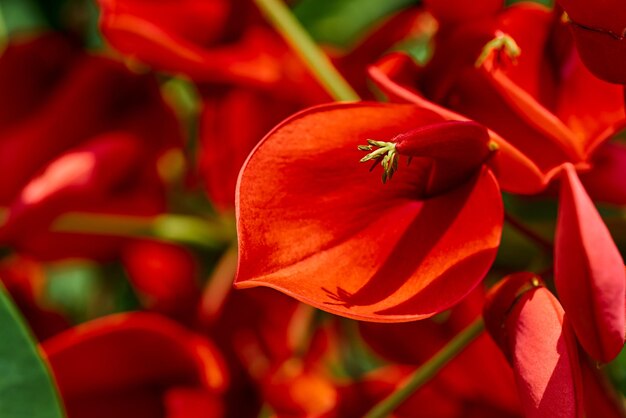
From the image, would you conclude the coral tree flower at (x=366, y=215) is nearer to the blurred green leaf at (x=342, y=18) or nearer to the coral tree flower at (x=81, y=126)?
the coral tree flower at (x=81, y=126)

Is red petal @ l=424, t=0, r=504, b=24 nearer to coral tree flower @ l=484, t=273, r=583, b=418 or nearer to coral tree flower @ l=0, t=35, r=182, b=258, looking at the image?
coral tree flower @ l=484, t=273, r=583, b=418

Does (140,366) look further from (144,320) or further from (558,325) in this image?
(558,325)

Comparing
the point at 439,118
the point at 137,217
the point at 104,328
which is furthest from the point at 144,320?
the point at 439,118

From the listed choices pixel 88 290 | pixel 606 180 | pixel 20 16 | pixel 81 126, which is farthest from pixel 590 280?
pixel 20 16

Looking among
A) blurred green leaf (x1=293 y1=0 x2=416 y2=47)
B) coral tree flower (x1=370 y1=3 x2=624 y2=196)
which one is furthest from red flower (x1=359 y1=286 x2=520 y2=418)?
blurred green leaf (x1=293 y1=0 x2=416 y2=47)

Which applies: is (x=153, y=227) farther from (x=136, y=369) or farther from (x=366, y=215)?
(x=366, y=215)

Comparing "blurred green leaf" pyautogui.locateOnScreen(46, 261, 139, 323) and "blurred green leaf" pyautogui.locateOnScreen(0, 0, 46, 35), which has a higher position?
"blurred green leaf" pyautogui.locateOnScreen(0, 0, 46, 35)
